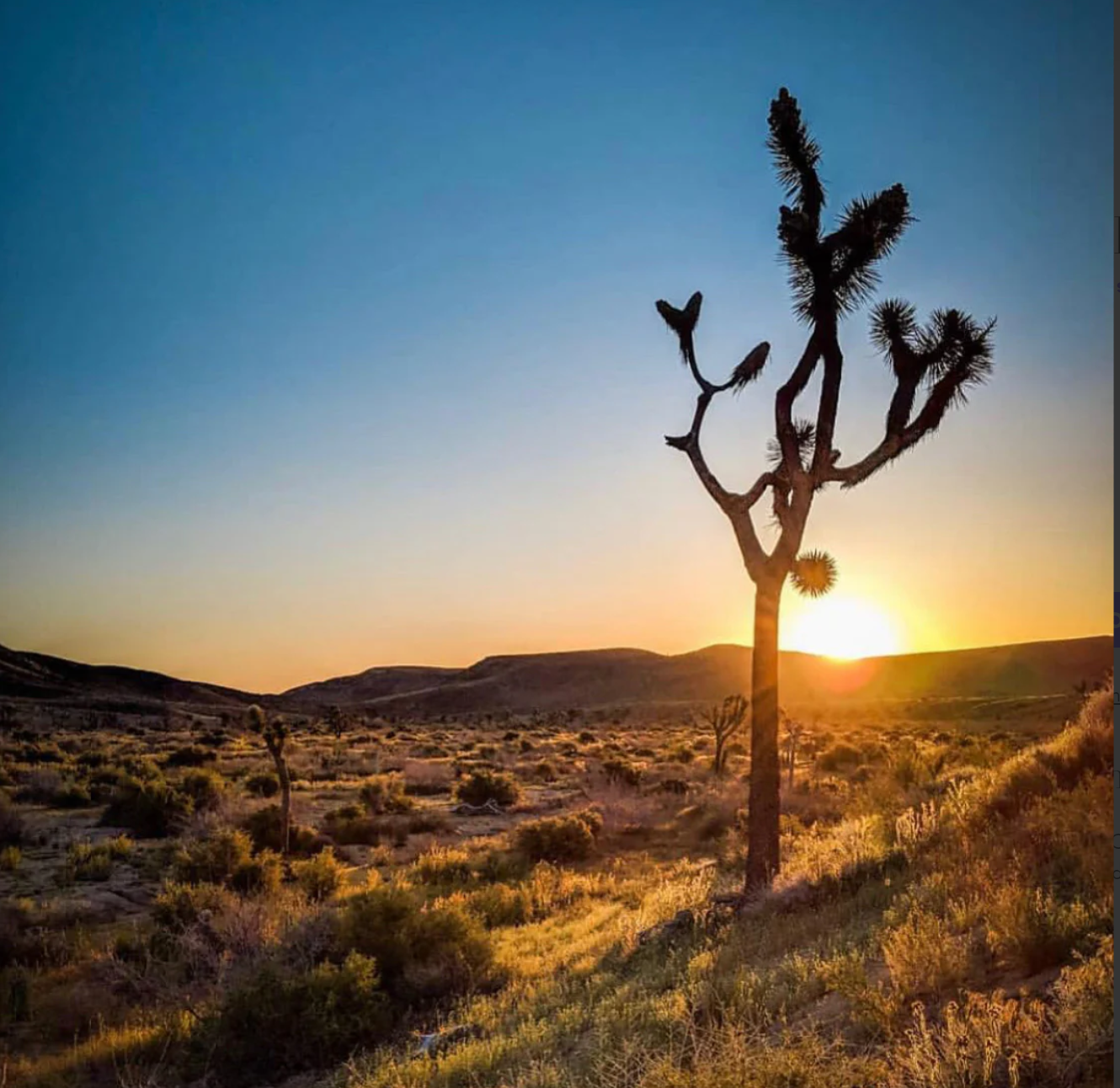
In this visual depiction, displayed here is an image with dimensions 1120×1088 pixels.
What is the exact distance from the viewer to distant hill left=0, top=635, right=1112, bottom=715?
105000 millimetres

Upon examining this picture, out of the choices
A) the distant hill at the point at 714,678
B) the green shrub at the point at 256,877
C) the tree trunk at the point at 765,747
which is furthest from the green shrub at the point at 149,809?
the distant hill at the point at 714,678

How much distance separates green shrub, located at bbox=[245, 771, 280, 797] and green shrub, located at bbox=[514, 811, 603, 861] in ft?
33.8

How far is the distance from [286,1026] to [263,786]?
730 inches

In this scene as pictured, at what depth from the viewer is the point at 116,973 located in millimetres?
10273

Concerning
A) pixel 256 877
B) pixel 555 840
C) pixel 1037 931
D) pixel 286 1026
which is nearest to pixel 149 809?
pixel 256 877

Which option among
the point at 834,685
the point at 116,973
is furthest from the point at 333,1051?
the point at 834,685

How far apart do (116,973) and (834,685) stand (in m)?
146

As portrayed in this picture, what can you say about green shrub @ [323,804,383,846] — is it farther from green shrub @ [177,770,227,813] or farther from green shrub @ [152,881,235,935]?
green shrub @ [152,881,235,935]

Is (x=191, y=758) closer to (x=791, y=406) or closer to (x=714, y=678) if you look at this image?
(x=791, y=406)

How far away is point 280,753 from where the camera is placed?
18109 millimetres

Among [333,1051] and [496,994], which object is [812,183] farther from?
[333,1051]

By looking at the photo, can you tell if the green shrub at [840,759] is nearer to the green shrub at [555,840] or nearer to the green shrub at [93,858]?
the green shrub at [555,840]

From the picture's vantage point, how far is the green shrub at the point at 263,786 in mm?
24750

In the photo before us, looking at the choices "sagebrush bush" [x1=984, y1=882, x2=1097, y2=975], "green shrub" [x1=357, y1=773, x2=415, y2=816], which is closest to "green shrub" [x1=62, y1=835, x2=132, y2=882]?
"green shrub" [x1=357, y1=773, x2=415, y2=816]
